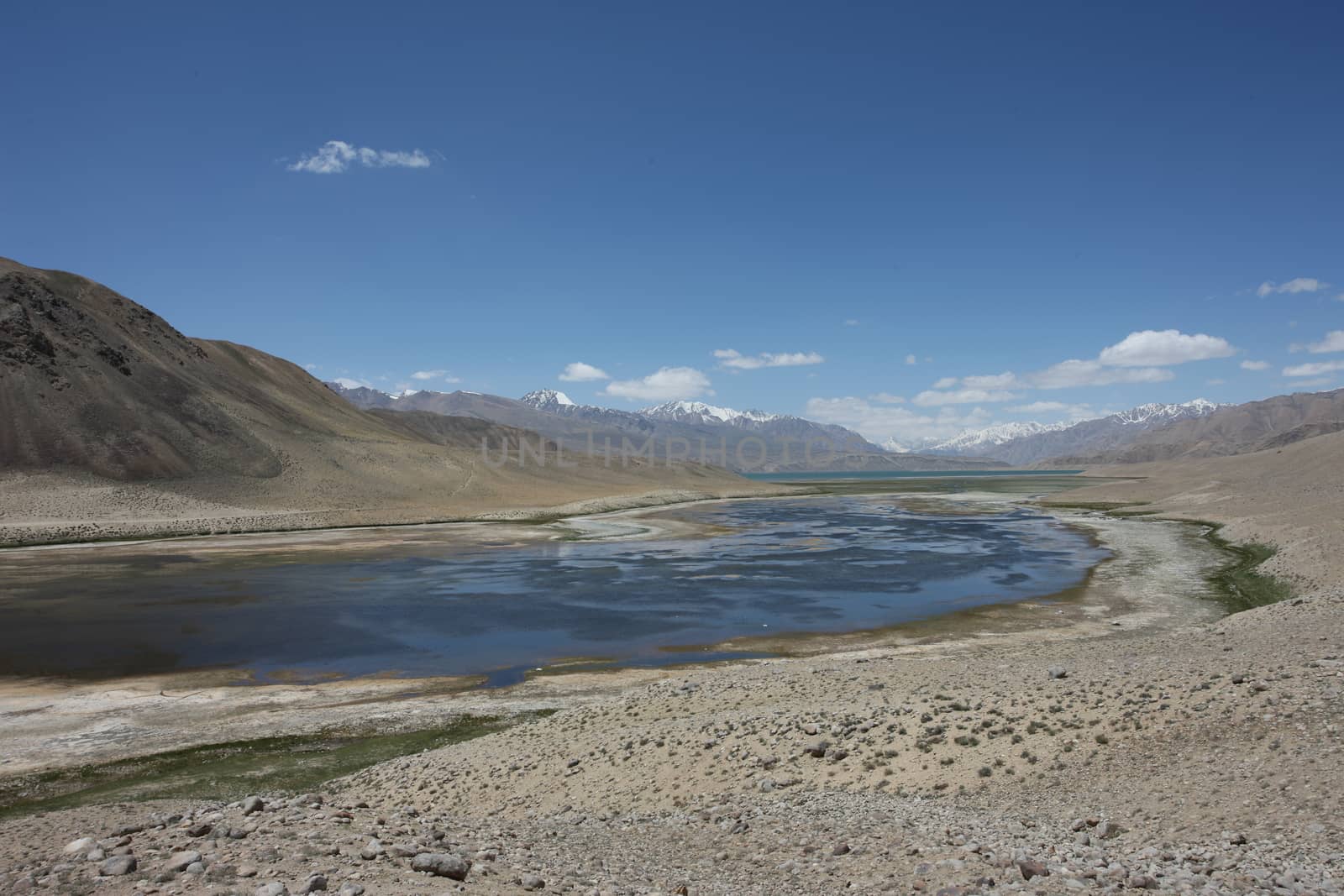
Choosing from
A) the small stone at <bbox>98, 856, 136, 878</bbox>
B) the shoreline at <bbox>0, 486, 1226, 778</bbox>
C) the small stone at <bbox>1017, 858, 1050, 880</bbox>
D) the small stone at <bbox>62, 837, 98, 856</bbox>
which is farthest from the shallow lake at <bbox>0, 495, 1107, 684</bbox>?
the small stone at <bbox>1017, 858, 1050, 880</bbox>

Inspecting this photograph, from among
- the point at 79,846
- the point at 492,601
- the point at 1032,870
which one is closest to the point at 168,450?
the point at 492,601

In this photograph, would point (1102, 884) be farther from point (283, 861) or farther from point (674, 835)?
point (283, 861)

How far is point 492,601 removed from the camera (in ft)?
135

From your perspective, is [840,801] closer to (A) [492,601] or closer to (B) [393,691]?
(B) [393,691]

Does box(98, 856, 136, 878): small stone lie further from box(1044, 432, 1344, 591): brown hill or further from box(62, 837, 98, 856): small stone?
box(1044, 432, 1344, 591): brown hill

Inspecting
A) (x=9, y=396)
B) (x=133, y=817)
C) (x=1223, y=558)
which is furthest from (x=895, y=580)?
(x=9, y=396)

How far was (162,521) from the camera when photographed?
75.4 metres

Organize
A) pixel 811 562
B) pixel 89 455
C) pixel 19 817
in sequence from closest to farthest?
pixel 19 817, pixel 811 562, pixel 89 455

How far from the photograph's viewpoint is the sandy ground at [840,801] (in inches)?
334

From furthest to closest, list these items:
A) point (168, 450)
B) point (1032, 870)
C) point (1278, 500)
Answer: point (168, 450)
point (1278, 500)
point (1032, 870)

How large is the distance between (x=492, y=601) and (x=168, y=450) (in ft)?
249

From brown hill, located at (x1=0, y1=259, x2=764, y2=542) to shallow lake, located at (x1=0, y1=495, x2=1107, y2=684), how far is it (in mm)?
23727

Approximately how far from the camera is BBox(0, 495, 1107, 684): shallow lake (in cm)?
2942

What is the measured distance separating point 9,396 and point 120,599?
69881mm
